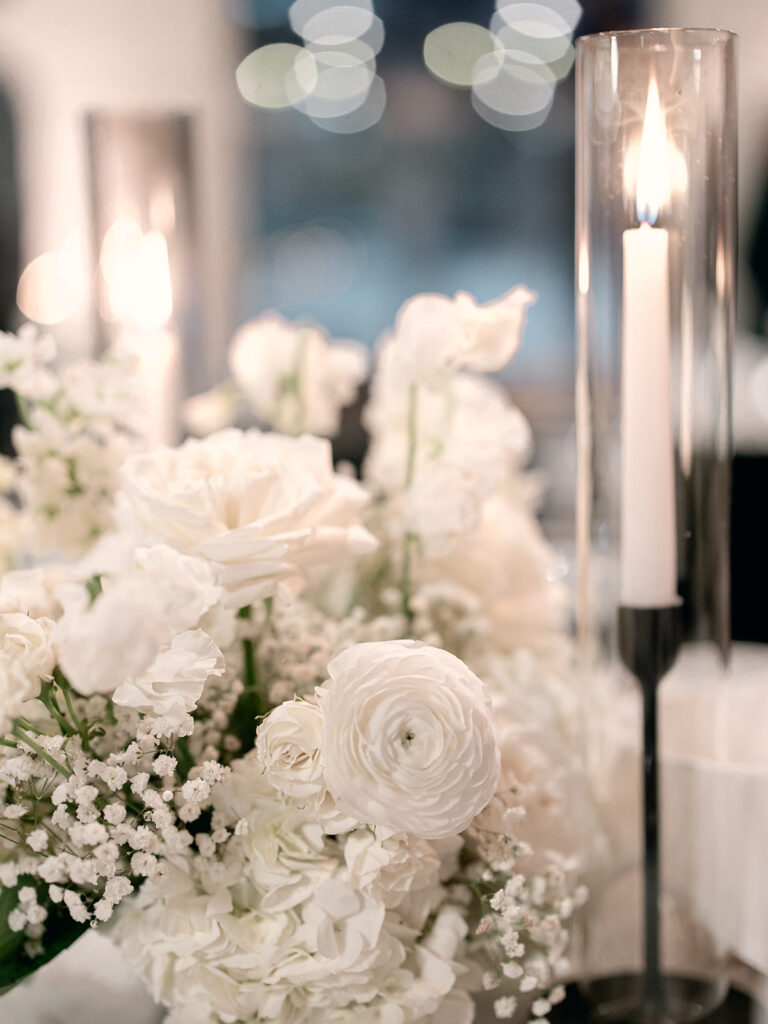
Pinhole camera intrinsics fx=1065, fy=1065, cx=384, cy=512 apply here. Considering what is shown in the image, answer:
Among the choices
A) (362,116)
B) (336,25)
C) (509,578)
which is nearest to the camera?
(509,578)

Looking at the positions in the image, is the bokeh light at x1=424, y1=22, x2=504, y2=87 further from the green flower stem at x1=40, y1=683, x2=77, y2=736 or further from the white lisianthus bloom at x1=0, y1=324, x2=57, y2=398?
the green flower stem at x1=40, y1=683, x2=77, y2=736

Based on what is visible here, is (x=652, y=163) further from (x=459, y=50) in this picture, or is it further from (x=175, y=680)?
(x=459, y=50)

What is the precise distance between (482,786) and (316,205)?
3.72 metres

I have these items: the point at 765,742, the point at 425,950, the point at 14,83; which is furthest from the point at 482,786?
the point at 14,83

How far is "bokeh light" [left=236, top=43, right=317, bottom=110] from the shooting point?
3.60 metres

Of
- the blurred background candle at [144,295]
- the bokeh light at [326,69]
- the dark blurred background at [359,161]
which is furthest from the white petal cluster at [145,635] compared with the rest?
the bokeh light at [326,69]

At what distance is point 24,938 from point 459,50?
3681 millimetres

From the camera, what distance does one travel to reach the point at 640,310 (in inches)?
20.0

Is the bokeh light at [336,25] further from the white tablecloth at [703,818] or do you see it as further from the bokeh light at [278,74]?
the white tablecloth at [703,818]

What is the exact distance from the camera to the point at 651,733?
525 millimetres

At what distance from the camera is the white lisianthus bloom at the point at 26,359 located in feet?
1.81

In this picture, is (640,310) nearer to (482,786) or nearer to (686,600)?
(686,600)

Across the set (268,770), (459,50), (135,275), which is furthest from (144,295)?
(459,50)

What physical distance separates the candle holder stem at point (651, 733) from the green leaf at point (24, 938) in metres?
0.27
